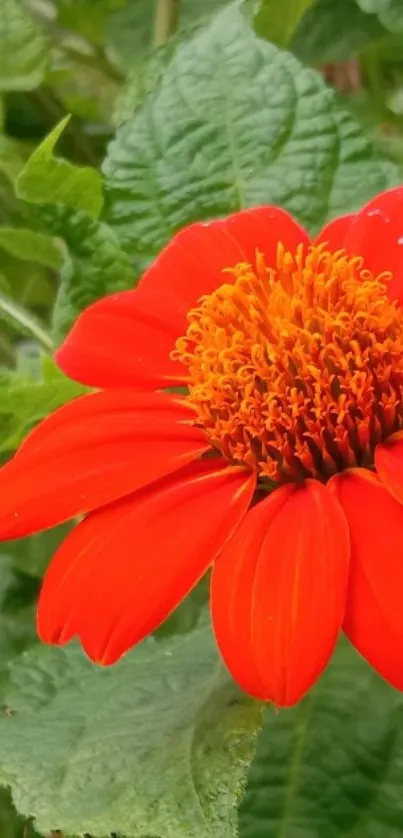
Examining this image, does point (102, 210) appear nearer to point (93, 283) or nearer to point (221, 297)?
point (93, 283)

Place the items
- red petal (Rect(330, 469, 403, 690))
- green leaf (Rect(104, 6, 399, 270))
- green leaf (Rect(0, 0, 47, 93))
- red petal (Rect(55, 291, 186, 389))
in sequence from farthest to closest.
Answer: green leaf (Rect(0, 0, 47, 93))
green leaf (Rect(104, 6, 399, 270))
red petal (Rect(55, 291, 186, 389))
red petal (Rect(330, 469, 403, 690))

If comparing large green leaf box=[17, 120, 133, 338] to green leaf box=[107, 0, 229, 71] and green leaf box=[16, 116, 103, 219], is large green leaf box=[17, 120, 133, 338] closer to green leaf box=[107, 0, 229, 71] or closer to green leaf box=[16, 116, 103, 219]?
green leaf box=[16, 116, 103, 219]

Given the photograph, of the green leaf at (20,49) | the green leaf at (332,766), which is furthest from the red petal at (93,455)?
the green leaf at (20,49)

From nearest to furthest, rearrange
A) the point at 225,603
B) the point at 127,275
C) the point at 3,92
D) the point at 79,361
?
the point at 225,603 < the point at 79,361 < the point at 127,275 < the point at 3,92

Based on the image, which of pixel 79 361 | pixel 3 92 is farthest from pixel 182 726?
pixel 3 92

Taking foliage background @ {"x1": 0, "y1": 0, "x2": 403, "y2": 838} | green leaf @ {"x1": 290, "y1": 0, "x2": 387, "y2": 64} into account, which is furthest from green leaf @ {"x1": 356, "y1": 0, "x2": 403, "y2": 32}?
green leaf @ {"x1": 290, "y1": 0, "x2": 387, "y2": 64}

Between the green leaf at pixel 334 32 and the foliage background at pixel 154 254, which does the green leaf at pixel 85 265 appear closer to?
the foliage background at pixel 154 254
